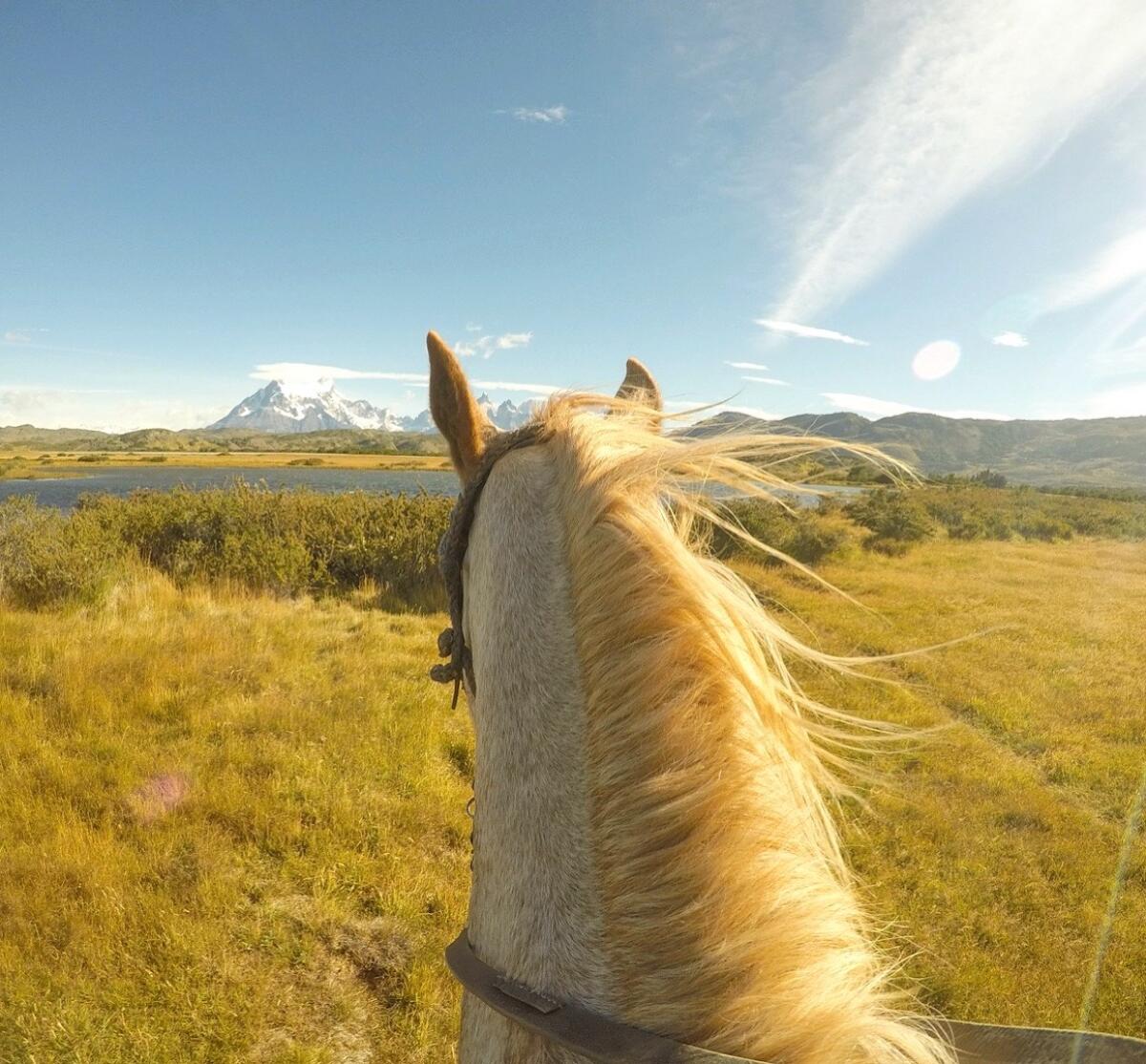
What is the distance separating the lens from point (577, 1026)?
830 millimetres

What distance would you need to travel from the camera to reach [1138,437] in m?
86.9

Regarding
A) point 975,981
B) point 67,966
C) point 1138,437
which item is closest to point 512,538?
point 67,966

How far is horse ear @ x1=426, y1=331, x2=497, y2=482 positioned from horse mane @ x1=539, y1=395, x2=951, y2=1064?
36 cm

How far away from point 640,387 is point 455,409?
60 cm

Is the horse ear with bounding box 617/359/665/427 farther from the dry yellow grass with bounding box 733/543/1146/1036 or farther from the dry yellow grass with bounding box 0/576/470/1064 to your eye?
the dry yellow grass with bounding box 0/576/470/1064

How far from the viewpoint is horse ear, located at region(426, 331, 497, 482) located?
1.43 metres

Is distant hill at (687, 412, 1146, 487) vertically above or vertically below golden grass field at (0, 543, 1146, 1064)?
above

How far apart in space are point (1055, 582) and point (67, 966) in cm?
1511

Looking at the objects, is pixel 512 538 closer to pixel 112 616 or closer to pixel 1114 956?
pixel 1114 956

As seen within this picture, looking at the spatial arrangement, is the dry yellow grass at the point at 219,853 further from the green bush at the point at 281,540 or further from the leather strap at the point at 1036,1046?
the green bush at the point at 281,540

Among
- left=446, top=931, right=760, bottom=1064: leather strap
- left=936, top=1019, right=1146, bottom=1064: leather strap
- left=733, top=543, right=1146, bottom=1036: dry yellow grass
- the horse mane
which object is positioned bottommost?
left=733, top=543, right=1146, bottom=1036: dry yellow grass

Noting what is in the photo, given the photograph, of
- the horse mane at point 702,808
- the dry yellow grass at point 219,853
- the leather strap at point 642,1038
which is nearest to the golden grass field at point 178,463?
the dry yellow grass at point 219,853

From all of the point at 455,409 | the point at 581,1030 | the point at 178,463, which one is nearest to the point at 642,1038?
the point at 581,1030

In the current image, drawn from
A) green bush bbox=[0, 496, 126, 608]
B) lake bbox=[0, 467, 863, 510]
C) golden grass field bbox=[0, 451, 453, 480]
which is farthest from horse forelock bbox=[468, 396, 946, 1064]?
golden grass field bbox=[0, 451, 453, 480]
